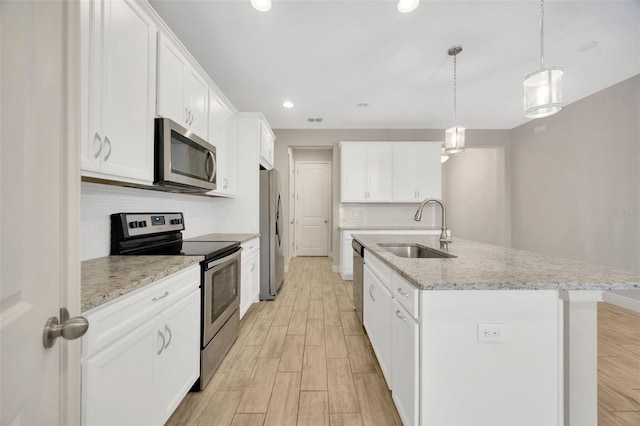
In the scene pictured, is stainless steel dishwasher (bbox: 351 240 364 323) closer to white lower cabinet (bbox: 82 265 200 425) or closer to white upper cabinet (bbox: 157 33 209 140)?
white lower cabinet (bbox: 82 265 200 425)

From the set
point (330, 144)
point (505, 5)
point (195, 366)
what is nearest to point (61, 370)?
point (195, 366)

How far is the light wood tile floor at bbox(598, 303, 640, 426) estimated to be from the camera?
1.49 metres

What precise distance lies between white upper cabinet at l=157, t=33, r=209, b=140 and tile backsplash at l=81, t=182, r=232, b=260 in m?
0.60

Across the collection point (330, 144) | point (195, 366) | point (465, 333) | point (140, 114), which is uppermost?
point (330, 144)

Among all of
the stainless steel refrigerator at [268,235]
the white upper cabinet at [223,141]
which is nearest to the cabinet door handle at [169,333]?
the white upper cabinet at [223,141]

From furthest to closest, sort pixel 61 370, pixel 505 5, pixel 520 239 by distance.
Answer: pixel 520 239 → pixel 505 5 → pixel 61 370

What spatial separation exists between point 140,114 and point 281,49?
1.59 m

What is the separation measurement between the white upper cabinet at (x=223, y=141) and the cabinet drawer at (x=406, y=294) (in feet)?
6.35

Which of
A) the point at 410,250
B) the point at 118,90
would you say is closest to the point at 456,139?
the point at 410,250

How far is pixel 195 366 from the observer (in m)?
1.60

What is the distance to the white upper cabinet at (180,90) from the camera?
1648mm

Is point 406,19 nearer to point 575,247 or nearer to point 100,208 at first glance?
point 100,208

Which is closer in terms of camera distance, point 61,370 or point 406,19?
point 61,370

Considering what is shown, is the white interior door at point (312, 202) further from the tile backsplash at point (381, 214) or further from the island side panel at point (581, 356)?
the island side panel at point (581, 356)
